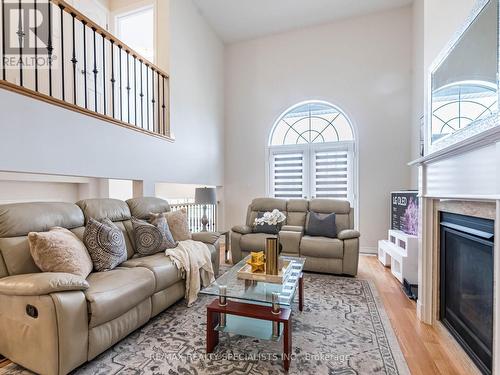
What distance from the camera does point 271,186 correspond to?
5188 millimetres

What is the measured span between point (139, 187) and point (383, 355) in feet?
10.1

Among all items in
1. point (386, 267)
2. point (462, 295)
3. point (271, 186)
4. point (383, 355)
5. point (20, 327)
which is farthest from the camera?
point (271, 186)

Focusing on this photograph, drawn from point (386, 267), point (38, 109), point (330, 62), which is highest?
point (330, 62)

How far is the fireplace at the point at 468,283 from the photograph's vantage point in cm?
156

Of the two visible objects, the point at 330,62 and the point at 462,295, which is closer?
the point at 462,295

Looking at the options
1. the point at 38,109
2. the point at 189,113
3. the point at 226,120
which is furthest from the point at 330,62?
the point at 38,109

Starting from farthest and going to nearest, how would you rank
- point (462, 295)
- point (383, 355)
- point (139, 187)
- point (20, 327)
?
point (139, 187) < point (462, 295) < point (383, 355) < point (20, 327)

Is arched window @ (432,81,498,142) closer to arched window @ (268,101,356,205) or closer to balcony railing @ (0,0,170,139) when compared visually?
arched window @ (268,101,356,205)

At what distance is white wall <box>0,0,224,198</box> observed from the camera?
2152 millimetres

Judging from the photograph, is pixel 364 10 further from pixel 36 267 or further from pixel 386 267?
pixel 36 267

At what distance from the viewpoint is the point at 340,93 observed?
471cm

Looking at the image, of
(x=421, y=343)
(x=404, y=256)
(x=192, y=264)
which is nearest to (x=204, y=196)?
(x=192, y=264)

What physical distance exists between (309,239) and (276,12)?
383cm

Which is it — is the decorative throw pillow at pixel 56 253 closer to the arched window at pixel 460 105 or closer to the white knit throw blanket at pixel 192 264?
the white knit throw blanket at pixel 192 264
